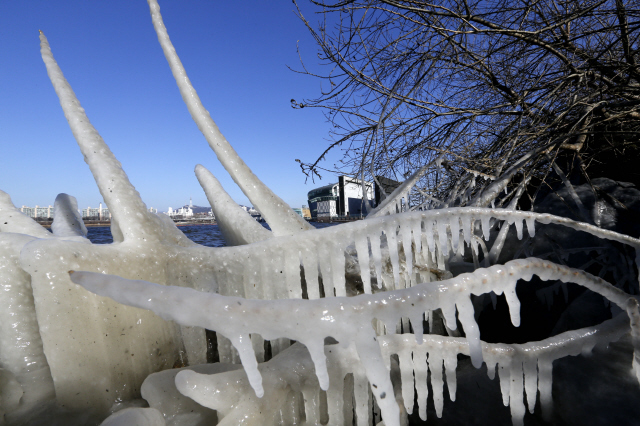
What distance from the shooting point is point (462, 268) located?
3012 mm

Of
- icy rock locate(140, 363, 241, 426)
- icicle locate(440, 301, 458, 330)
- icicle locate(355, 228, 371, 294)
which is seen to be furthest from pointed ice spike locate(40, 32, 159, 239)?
icicle locate(440, 301, 458, 330)

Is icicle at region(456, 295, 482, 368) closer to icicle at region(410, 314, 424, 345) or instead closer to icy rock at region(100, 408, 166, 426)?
icicle at region(410, 314, 424, 345)

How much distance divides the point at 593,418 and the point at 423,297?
4.07ft

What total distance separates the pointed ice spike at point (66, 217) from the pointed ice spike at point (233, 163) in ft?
4.44

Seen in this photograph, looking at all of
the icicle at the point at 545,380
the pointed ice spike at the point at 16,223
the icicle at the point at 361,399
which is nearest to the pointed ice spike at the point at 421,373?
the icicle at the point at 361,399

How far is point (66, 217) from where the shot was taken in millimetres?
2648

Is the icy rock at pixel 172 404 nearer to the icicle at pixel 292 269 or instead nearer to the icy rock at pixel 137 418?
the icy rock at pixel 137 418

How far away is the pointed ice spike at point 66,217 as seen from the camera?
7.91 ft

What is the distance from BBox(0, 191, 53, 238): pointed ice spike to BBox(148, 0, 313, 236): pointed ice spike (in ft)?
3.85

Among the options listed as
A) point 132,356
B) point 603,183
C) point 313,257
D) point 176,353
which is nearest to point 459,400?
point 313,257

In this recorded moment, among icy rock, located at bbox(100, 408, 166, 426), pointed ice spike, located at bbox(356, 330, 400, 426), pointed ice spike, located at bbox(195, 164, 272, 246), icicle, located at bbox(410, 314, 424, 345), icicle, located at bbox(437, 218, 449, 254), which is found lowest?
icy rock, located at bbox(100, 408, 166, 426)

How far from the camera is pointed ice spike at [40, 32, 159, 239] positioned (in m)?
1.74

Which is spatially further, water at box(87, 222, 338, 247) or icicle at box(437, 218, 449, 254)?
water at box(87, 222, 338, 247)

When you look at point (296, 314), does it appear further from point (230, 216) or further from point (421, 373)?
point (230, 216)
